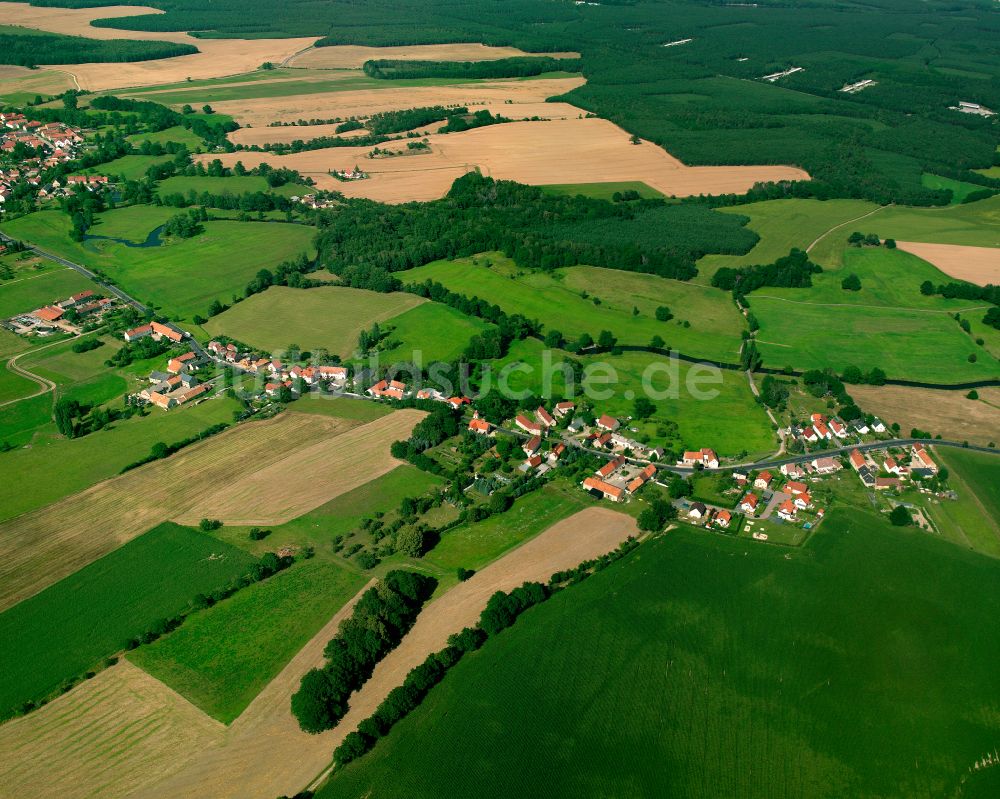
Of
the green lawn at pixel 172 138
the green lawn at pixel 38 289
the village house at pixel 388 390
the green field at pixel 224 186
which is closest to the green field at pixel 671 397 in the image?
the village house at pixel 388 390

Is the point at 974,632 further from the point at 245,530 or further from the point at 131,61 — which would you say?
the point at 131,61

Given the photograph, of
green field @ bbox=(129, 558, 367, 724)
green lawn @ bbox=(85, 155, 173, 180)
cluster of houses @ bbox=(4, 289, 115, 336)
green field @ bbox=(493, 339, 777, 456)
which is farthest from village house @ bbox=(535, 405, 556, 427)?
green lawn @ bbox=(85, 155, 173, 180)

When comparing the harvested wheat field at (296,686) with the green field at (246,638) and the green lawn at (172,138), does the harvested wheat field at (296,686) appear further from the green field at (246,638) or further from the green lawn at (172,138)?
the green lawn at (172,138)

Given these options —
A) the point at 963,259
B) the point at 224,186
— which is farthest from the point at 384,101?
the point at 963,259

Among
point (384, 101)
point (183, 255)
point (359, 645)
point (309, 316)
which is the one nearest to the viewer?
point (359, 645)

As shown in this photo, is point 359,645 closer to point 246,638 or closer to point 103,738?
point 246,638

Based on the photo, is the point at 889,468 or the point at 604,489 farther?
the point at 889,468
